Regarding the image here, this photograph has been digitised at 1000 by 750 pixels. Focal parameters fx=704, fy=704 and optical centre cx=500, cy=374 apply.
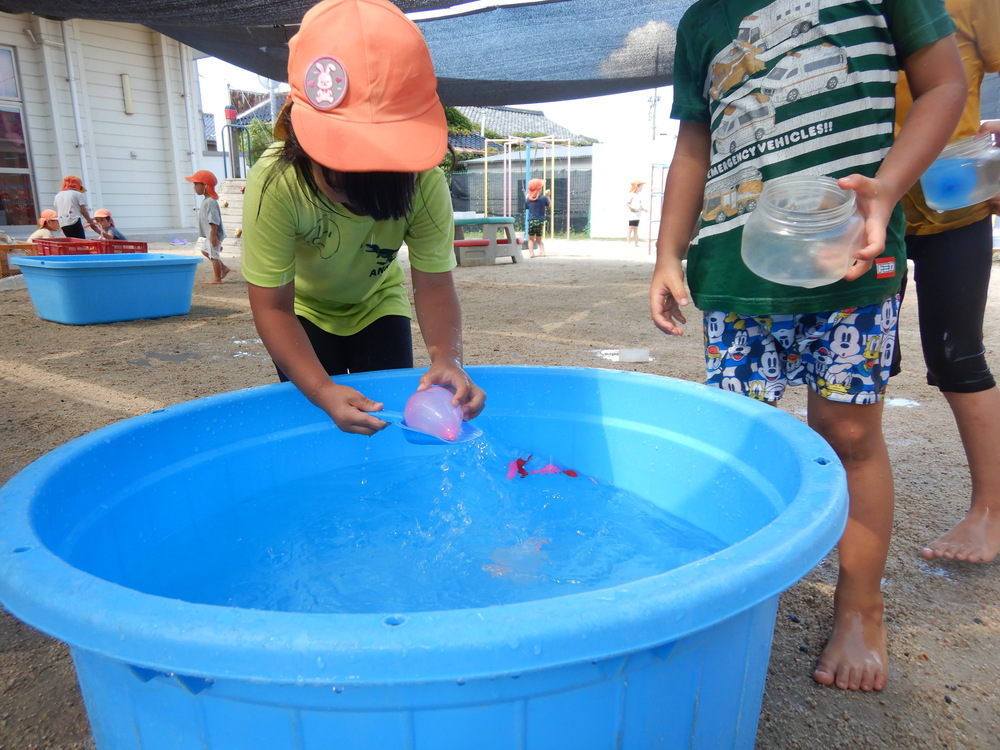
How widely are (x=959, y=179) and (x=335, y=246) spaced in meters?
1.35

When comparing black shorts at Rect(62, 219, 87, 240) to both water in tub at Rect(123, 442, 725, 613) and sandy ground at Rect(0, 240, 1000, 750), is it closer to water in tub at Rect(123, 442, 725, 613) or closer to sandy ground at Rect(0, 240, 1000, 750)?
sandy ground at Rect(0, 240, 1000, 750)

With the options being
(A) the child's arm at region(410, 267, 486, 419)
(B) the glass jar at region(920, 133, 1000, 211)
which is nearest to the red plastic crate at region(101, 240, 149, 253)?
(A) the child's arm at region(410, 267, 486, 419)

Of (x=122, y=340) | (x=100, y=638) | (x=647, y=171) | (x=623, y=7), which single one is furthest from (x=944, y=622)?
(x=647, y=171)

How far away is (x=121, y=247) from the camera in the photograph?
5938mm

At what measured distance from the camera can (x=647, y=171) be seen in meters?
15.6

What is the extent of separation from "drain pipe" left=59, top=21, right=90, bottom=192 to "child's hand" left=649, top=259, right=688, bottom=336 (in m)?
12.4

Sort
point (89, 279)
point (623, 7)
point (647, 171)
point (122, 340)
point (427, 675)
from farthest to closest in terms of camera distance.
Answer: point (647, 171)
point (89, 279)
point (122, 340)
point (623, 7)
point (427, 675)

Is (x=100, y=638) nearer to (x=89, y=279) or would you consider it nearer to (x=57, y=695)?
(x=57, y=695)

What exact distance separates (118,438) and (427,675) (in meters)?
0.94

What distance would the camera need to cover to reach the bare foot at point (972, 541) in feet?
5.17

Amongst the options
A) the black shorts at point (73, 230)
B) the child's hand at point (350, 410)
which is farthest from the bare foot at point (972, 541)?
the black shorts at point (73, 230)

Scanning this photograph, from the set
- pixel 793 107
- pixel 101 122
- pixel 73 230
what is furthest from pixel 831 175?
pixel 101 122

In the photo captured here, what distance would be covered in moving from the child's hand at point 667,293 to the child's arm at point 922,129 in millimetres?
369

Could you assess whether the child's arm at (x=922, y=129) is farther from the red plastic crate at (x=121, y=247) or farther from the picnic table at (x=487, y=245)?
the picnic table at (x=487, y=245)
